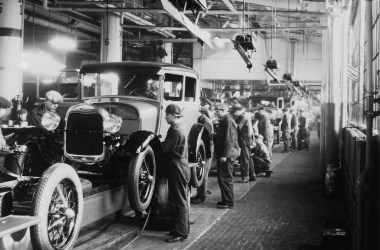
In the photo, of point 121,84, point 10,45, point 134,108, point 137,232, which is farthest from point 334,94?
point 10,45

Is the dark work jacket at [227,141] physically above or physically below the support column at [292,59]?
below

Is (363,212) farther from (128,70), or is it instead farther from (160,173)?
(128,70)

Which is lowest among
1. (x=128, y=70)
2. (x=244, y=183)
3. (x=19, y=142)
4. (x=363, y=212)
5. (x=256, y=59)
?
(x=244, y=183)

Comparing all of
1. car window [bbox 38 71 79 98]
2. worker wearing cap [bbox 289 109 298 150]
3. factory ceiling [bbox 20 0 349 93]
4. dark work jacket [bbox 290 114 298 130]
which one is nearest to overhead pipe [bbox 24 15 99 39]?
factory ceiling [bbox 20 0 349 93]

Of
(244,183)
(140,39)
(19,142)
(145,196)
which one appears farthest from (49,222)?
(140,39)

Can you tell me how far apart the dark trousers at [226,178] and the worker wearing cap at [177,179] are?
181 centimetres

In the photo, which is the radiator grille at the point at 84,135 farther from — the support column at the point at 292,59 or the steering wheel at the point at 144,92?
the support column at the point at 292,59

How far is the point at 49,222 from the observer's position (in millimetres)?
4137

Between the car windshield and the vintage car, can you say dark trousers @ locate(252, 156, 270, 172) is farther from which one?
the car windshield

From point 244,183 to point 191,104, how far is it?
338cm

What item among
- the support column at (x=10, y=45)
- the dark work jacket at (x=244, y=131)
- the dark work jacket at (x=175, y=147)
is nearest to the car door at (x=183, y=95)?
the dark work jacket at (x=175, y=147)

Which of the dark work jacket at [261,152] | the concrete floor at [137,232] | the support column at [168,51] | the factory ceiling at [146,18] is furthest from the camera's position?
the support column at [168,51]

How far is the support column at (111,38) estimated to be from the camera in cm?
1488

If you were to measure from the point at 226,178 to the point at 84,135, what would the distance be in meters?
Answer: 2.83
